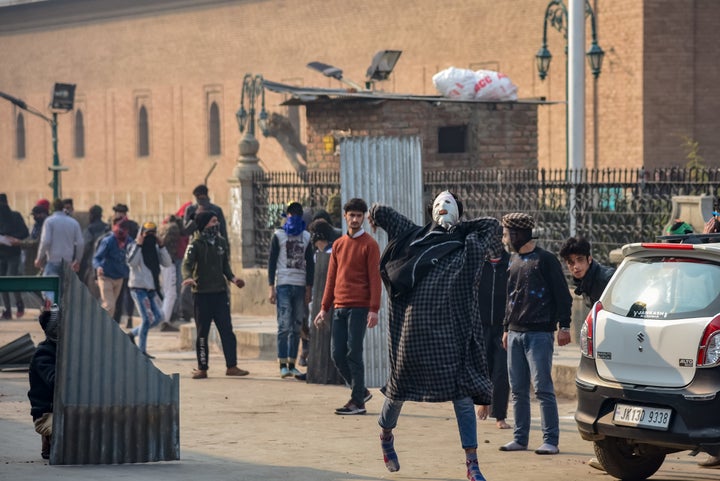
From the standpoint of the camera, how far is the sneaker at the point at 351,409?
40.2 feet

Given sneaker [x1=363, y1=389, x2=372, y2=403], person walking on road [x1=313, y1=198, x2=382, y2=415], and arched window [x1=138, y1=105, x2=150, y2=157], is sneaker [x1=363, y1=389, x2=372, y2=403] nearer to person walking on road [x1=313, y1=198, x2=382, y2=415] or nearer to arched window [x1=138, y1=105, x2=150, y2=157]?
person walking on road [x1=313, y1=198, x2=382, y2=415]

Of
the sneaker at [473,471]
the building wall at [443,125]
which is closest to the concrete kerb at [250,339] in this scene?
the building wall at [443,125]

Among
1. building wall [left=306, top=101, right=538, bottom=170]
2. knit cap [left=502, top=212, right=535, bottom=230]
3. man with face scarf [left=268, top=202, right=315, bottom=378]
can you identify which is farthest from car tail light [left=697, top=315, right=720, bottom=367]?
building wall [left=306, top=101, right=538, bottom=170]

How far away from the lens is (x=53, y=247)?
20.0m

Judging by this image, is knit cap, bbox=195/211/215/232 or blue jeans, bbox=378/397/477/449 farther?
knit cap, bbox=195/211/215/232

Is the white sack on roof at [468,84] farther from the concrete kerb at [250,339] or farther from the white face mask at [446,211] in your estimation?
the white face mask at [446,211]

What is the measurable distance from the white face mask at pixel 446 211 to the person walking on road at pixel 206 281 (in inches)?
229

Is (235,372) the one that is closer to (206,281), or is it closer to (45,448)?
(206,281)

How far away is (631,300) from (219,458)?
2.86 metres

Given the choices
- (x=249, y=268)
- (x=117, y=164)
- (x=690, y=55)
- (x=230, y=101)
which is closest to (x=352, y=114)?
(x=249, y=268)

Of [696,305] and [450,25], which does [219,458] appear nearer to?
[696,305]

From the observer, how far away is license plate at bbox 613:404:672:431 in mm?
8547

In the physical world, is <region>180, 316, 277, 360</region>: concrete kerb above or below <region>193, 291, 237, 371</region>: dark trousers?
below

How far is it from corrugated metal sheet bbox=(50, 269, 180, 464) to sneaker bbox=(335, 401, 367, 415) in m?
3.03
